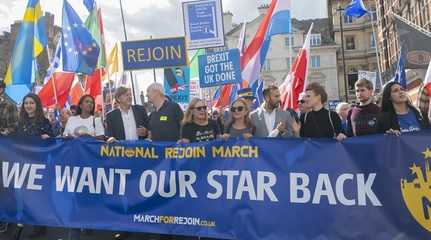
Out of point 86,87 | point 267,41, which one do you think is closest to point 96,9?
point 86,87

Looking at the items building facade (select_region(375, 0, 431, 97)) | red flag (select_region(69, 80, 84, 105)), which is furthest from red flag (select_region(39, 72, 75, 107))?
building facade (select_region(375, 0, 431, 97))

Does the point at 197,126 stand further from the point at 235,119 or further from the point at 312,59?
the point at 312,59

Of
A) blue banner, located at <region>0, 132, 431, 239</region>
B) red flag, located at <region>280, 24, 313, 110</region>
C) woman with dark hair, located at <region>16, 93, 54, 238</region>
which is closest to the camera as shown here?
blue banner, located at <region>0, 132, 431, 239</region>

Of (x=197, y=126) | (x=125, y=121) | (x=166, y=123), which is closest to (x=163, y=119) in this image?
(x=166, y=123)

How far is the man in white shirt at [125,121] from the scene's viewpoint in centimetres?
723

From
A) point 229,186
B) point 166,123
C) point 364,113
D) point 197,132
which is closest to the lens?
point 229,186

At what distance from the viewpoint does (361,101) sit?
6098 millimetres

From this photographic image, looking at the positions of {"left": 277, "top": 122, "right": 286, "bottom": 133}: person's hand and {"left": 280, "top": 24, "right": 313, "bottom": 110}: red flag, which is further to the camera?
{"left": 280, "top": 24, "right": 313, "bottom": 110}: red flag

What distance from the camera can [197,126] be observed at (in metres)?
6.39

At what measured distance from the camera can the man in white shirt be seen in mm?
7234

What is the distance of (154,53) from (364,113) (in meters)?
4.15

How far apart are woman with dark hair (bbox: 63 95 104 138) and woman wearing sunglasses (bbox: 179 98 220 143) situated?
1494 millimetres

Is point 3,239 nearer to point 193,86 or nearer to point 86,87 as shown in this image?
point 86,87

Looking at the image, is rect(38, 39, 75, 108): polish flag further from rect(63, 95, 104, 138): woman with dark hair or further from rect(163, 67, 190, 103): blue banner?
rect(63, 95, 104, 138): woman with dark hair
